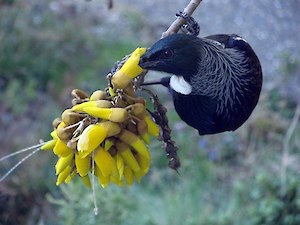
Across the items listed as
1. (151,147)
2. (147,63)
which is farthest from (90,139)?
(151,147)

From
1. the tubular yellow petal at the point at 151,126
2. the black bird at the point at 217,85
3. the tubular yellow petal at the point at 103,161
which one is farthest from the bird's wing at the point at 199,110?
the tubular yellow petal at the point at 103,161

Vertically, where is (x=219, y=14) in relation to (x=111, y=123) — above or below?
above

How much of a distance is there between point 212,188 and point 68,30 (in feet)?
4.10

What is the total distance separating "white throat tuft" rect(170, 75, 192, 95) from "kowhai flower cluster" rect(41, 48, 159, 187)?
12cm

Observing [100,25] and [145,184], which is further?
[100,25]

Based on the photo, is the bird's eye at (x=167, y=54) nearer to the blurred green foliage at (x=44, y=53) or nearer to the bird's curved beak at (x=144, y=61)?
the bird's curved beak at (x=144, y=61)

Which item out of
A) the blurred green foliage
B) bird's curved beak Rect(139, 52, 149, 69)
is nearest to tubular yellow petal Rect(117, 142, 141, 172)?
bird's curved beak Rect(139, 52, 149, 69)

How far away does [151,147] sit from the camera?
102 inches

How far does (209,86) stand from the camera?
1.25 meters

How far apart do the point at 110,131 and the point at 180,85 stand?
209 mm

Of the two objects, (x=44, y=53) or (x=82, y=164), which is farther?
(x=44, y=53)

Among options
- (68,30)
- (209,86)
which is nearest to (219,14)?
(68,30)

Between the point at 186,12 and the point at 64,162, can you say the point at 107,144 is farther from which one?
the point at 186,12

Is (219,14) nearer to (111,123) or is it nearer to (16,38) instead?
(16,38)
